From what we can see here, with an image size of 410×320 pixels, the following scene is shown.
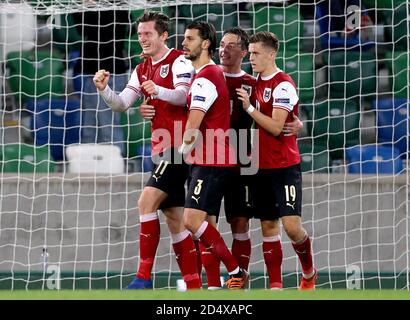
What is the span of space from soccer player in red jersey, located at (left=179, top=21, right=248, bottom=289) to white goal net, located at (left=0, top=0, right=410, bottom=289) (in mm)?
1761

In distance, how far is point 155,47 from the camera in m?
9.79

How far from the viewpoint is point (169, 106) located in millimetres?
9742

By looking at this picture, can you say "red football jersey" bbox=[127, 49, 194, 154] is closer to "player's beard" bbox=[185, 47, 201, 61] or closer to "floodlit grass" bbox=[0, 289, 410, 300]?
"player's beard" bbox=[185, 47, 201, 61]

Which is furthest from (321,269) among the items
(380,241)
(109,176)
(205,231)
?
(205,231)

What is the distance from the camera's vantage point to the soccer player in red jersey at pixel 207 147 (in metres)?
9.46

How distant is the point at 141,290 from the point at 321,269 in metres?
3.23

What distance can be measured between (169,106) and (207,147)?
0.45m

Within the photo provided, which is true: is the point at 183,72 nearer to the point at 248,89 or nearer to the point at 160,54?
the point at 160,54

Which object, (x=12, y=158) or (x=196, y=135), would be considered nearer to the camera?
(x=196, y=135)

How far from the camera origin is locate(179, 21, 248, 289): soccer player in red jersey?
9.46m

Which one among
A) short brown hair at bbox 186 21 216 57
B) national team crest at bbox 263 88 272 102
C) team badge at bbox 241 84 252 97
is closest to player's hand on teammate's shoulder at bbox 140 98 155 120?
short brown hair at bbox 186 21 216 57

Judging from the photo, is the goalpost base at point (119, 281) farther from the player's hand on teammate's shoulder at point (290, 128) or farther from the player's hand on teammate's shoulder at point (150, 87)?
the player's hand on teammate's shoulder at point (150, 87)

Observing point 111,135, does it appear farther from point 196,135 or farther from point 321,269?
point 196,135

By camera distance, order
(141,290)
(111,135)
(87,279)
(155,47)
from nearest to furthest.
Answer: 1. (141,290)
2. (155,47)
3. (87,279)
4. (111,135)
